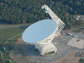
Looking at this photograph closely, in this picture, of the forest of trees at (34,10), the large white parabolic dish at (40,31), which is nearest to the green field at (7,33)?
the forest of trees at (34,10)

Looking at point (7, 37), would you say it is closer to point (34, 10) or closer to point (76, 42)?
point (34, 10)

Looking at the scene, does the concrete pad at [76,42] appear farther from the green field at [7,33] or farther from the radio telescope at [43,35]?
the green field at [7,33]

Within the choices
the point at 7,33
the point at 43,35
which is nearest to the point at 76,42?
the point at 43,35

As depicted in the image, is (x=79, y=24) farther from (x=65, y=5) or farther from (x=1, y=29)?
(x=1, y=29)

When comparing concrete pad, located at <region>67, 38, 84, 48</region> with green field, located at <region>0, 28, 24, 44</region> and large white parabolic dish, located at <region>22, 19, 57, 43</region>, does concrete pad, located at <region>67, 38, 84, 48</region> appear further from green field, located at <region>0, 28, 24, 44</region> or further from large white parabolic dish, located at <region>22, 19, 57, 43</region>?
green field, located at <region>0, 28, 24, 44</region>

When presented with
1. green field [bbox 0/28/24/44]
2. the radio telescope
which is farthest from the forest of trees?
the radio telescope

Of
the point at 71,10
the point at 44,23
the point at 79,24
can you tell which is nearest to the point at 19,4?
the point at 71,10
